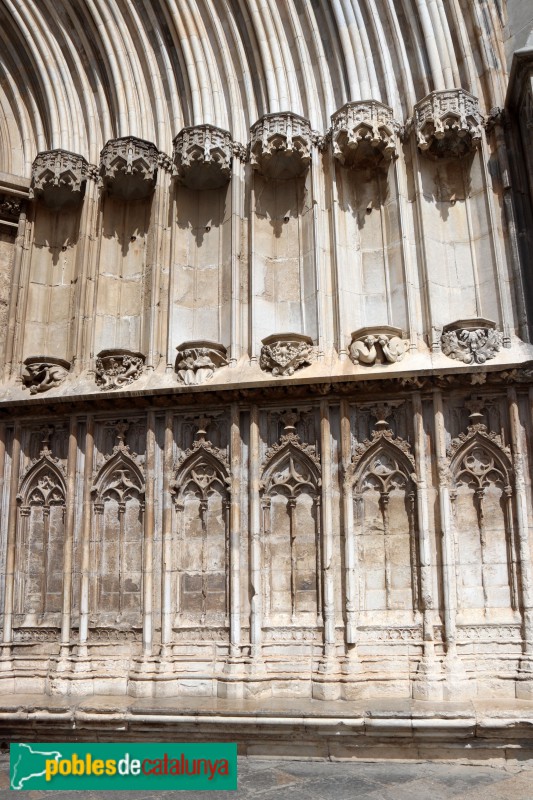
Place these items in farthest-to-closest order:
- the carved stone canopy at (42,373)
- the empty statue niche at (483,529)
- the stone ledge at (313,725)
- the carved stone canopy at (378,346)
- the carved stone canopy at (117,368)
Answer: the carved stone canopy at (42,373), the carved stone canopy at (117,368), the carved stone canopy at (378,346), the empty statue niche at (483,529), the stone ledge at (313,725)

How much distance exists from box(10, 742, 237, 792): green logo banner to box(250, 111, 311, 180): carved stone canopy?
6462 mm

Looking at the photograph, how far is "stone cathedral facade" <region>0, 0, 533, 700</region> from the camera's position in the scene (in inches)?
300

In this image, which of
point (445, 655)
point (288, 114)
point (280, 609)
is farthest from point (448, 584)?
point (288, 114)

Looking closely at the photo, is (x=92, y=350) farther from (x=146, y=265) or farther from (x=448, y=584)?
(x=448, y=584)

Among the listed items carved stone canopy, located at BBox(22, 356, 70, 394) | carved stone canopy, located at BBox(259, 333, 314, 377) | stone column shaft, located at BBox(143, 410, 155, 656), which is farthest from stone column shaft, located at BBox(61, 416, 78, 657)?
carved stone canopy, located at BBox(259, 333, 314, 377)

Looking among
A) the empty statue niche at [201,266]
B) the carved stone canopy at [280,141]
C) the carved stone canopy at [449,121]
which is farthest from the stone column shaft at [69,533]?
the carved stone canopy at [449,121]

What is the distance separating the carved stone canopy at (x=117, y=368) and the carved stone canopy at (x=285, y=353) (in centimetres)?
153

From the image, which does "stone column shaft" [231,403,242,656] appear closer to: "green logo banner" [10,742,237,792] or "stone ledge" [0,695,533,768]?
"stone ledge" [0,695,533,768]

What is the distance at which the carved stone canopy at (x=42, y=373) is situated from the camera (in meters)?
8.77

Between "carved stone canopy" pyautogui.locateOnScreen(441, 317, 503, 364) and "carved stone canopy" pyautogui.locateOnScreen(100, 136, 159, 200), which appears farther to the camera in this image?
"carved stone canopy" pyautogui.locateOnScreen(100, 136, 159, 200)

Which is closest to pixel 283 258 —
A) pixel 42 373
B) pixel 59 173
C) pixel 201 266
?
pixel 201 266

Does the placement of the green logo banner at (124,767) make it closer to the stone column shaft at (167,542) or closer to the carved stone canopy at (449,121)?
the stone column shaft at (167,542)

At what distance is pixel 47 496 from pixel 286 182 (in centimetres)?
487

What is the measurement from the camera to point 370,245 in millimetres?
8930
